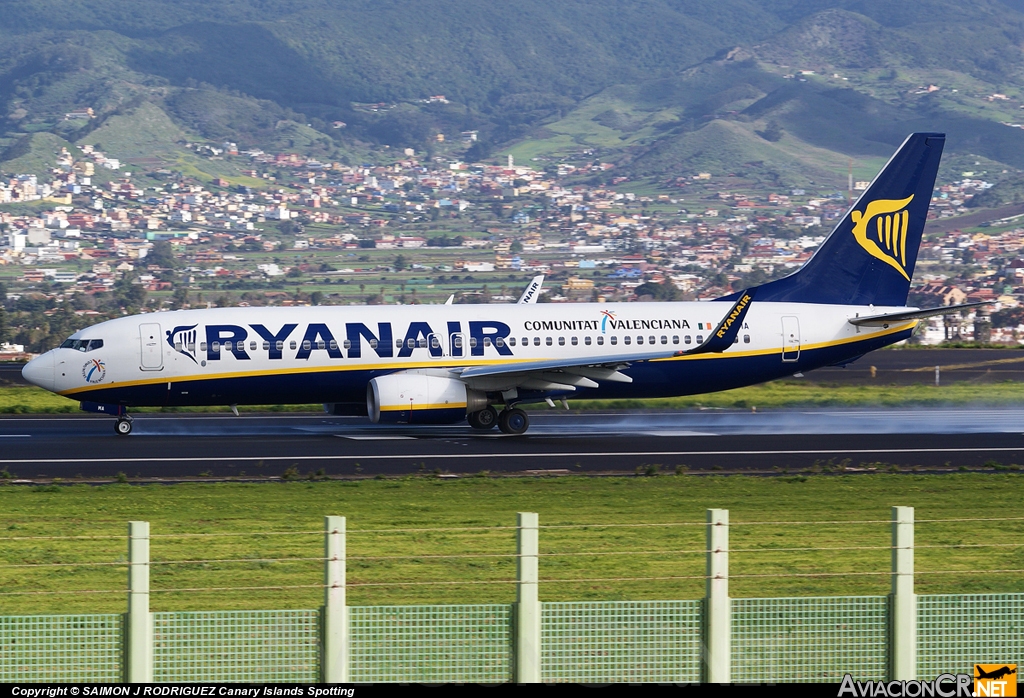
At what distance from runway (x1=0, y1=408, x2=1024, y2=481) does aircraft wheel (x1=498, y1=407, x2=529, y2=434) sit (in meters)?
0.38

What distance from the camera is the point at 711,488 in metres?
27.2

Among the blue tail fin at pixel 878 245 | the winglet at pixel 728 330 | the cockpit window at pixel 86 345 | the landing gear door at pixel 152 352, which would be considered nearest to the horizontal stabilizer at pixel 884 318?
the blue tail fin at pixel 878 245

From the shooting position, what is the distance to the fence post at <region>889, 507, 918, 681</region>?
12.6 meters

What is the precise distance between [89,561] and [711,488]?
12.3 meters

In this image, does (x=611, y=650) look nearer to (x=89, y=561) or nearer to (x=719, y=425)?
(x=89, y=561)

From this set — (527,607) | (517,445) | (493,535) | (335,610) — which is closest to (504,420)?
(517,445)

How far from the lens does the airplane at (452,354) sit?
3634cm

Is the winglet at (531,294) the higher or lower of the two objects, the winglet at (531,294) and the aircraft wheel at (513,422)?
the higher

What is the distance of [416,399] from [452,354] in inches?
101

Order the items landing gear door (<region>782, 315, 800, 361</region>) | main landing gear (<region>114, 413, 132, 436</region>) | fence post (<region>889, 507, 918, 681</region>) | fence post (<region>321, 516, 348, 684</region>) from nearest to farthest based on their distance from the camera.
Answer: fence post (<region>321, 516, 348, 684</region>) → fence post (<region>889, 507, 918, 681</region>) → main landing gear (<region>114, 413, 132, 436</region>) → landing gear door (<region>782, 315, 800, 361</region>)

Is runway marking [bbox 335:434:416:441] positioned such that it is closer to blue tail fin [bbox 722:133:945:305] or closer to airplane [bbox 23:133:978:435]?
airplane [bbox 23:133:978:435]

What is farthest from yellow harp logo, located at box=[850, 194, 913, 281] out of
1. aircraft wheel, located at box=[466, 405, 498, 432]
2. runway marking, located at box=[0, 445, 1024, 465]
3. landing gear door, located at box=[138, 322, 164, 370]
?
landing gear door, located at box=[138, 322, 164, 370]

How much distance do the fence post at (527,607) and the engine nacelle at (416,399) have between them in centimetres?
2287

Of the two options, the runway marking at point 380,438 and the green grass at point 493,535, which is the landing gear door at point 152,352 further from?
the green grass at point 493,535
